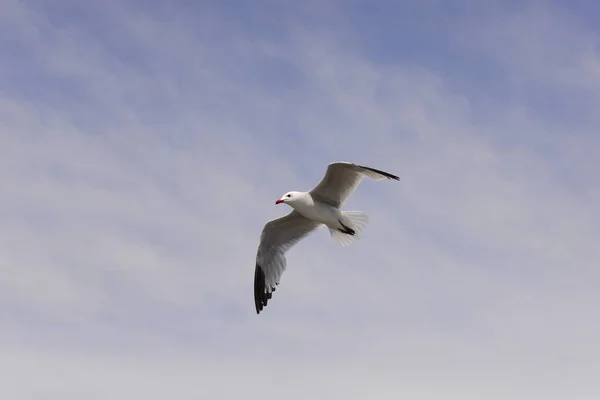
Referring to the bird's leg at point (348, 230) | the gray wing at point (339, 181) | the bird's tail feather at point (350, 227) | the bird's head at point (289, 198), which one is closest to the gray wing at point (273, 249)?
the bird's tail feather at point (350, 227)

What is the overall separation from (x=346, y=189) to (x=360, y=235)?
136 centimetres

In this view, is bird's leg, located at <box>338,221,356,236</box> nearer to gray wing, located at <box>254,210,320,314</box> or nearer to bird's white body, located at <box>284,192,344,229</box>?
bird's white body, located at <box>284,192,344,229</box>

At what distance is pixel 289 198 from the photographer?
15797mm

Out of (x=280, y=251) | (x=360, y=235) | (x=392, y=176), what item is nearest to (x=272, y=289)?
(x=280, y=251)

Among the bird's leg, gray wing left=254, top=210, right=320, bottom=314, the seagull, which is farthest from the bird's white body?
gray wing left=254, top=210, right=320, bottom=314

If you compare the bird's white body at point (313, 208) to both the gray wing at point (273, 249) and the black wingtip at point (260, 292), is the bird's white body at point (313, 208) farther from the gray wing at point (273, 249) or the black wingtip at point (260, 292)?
the black wingtip at point (260, 292)

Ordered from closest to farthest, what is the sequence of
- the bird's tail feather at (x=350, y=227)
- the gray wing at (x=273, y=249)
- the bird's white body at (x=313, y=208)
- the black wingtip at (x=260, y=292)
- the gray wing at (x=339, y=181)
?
the gray wing at (x=339, y=181) < the bird's white body at (x=313, y=208) < the bird's tail feather at (x=350, y=227) < the gray wing at (x=273, y=249) < the black wingtip at (x=260, y=292)

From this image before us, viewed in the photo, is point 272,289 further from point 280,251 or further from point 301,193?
point 301,193

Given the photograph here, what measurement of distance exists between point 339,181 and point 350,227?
1.35 m

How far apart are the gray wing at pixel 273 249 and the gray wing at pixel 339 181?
141cm

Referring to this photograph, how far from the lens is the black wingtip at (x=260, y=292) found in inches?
699

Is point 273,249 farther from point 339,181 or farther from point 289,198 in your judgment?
point 339,181

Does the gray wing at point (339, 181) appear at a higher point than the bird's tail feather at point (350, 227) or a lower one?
higher

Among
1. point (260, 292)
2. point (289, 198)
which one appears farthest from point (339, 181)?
point (260, 292)
